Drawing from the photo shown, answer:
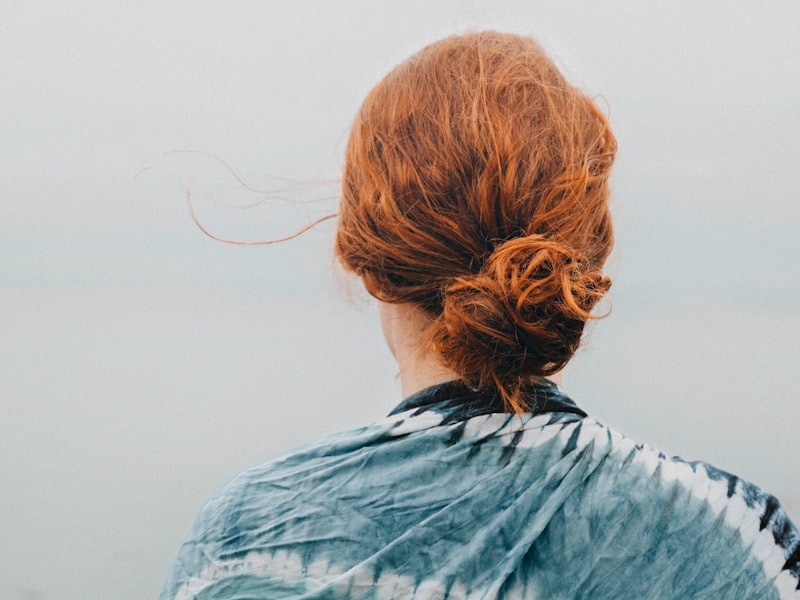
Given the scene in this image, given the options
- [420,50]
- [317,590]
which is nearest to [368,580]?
[317,590]

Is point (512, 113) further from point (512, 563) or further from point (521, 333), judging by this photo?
point (512, 563)

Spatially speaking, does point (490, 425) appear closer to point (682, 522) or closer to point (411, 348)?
point (411, 348)

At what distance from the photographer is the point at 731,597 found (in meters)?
1.24

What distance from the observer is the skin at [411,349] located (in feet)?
4.08

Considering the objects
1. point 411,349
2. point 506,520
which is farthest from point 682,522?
point 411,349

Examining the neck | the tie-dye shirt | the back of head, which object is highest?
the back of head

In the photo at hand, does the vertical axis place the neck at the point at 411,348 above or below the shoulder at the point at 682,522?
above

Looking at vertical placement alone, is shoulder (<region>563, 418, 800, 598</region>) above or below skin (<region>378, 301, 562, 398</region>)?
below

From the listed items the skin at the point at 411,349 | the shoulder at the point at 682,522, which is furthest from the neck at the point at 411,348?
the shoulder at the point at 682,522

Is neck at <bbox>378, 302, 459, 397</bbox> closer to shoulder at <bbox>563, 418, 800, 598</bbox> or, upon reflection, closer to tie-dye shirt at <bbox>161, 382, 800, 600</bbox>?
tie-dye shirt at <bbox>161, 382, 800, 600</bbox>

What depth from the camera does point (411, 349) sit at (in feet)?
4.13

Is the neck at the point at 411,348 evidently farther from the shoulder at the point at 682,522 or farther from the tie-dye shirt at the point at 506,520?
the shoulder at the point at 682,522

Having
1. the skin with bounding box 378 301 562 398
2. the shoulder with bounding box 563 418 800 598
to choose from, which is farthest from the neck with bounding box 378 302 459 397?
the shoulder with bounding box 563 418 800 598

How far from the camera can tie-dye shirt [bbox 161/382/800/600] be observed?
1.19 meters
